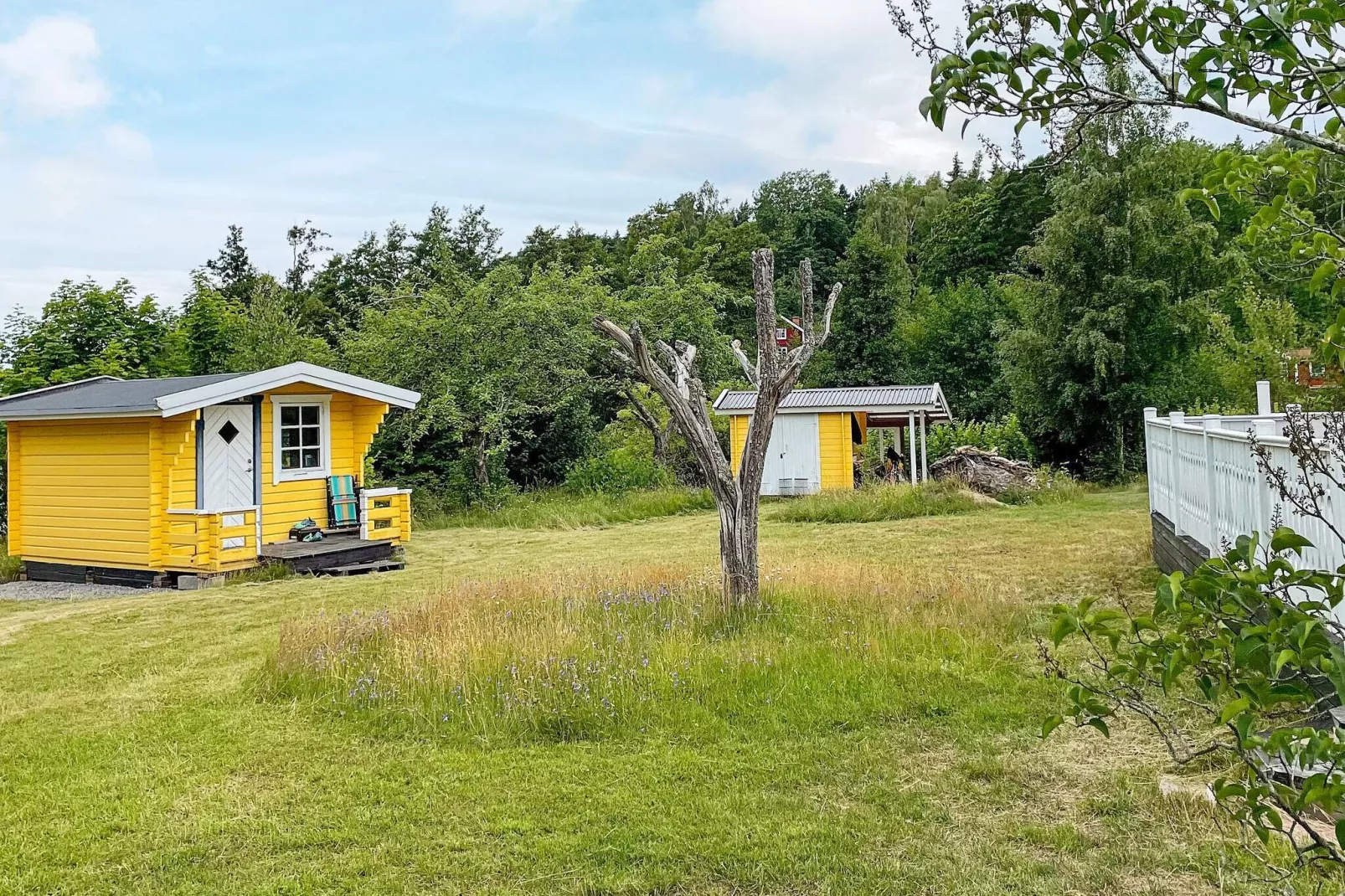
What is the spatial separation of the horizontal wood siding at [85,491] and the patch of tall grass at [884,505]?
32.5ft

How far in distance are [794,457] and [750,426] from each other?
45.7 ft

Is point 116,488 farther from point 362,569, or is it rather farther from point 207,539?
point 362,569

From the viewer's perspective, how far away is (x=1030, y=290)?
2302cm

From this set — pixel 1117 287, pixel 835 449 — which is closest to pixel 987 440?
pixel 835 449

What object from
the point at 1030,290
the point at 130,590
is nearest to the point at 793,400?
the point at 1030,290

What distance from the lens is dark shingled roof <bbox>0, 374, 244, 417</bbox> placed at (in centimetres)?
1152

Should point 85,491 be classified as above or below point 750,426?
below

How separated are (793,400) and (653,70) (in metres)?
10.8

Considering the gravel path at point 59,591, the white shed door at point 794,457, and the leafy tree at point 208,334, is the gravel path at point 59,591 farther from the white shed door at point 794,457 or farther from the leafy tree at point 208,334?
the white shed door at point 794,457

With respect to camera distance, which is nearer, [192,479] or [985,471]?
[192,479]

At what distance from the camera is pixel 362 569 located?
12266mm

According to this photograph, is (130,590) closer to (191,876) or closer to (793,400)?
(191,876)

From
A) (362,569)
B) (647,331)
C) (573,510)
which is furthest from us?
(647,331)

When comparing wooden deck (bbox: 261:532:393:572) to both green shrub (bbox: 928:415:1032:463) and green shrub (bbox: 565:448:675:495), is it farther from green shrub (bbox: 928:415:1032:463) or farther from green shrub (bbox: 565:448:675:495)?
green shrub (bbox: 928:415:1032:463)
